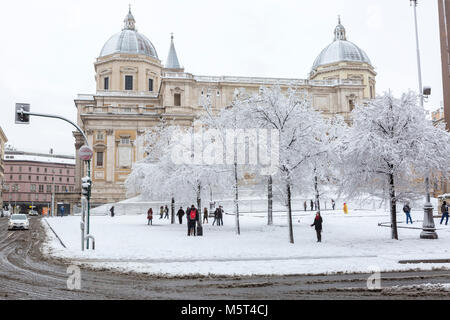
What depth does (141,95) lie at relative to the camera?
7494cm

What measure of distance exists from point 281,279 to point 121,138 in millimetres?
61371

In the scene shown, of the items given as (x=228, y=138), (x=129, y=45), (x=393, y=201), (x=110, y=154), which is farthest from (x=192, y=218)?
(x=129, y=45)

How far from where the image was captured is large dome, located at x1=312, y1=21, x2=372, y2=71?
79.8 m

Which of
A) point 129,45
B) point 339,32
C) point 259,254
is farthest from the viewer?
point 339,32

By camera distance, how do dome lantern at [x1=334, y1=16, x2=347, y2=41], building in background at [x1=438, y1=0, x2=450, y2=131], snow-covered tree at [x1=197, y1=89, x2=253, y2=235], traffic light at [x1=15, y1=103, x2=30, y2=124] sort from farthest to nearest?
1. dome lantern at [x1=334, y1=16, x2=347, y2=41]
2. building in background at [x1=438, y1=0, x2=450, y2=131]
3. snow-covered tree at [x1=197, y1=89, x2=253, y2=235]
4. traffic light at [x1=15, y1=103, x2=30, y2=124]

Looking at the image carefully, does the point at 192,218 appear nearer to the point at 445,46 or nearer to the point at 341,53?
the point at 445,46

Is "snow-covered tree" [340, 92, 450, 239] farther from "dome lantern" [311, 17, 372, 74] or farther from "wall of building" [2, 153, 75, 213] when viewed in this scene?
"wall of building" [2, 153, 75, 213]

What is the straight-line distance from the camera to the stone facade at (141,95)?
68.1 meters

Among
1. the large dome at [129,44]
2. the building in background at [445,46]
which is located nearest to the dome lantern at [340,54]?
the large dome at [129,44]

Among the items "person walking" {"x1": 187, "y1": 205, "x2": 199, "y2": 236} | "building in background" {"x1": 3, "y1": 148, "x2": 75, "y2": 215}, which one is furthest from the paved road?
"building in background" {"x1": 3, "y1": 148, "x2": 75, "y2": 215}

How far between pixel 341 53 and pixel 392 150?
65149 millimetres
